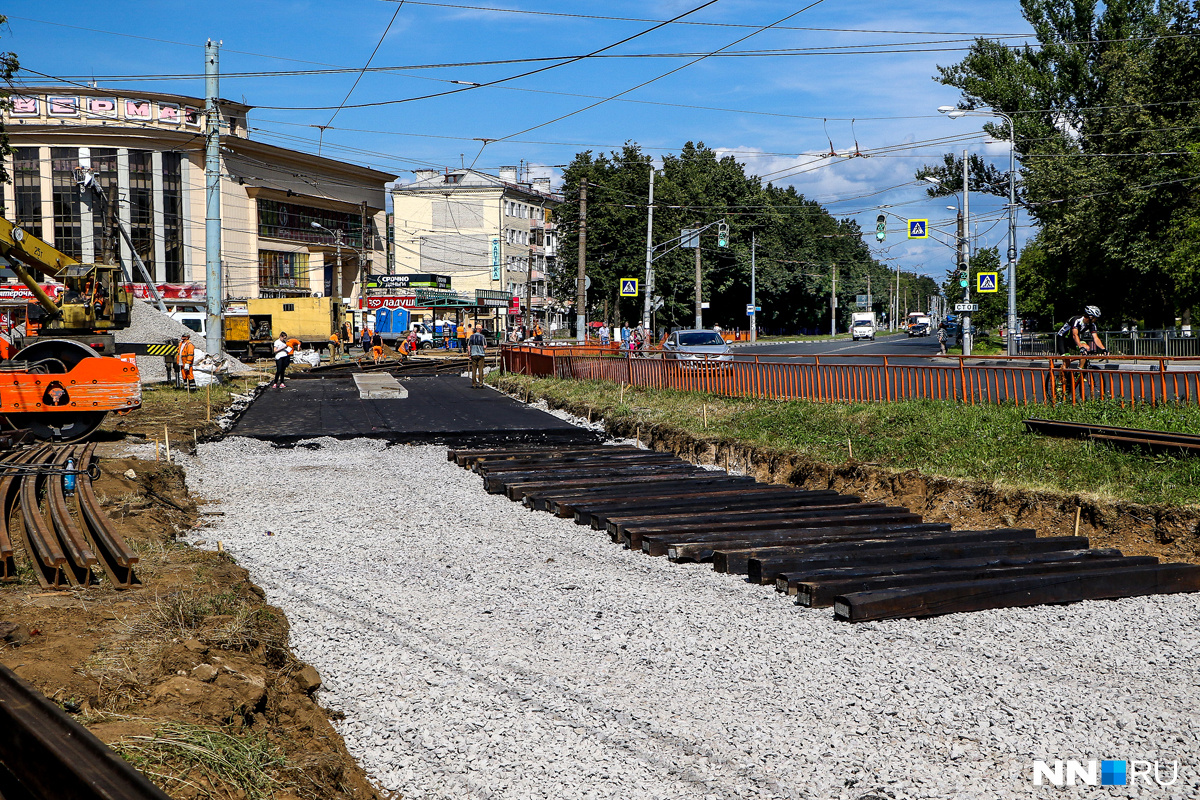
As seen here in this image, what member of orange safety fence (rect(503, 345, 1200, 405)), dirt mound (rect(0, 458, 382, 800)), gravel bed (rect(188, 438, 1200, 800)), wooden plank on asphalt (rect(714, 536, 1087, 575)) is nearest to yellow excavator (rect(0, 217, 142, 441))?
gravel bed (rect(188, 438, 1200, 800))

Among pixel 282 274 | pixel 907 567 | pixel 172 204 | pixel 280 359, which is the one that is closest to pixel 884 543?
pixel 907 567

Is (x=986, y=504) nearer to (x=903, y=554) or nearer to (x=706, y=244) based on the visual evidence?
(x=903, y=554)

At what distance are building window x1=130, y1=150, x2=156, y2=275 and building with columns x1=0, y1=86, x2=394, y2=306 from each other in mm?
64

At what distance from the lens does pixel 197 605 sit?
293 inches

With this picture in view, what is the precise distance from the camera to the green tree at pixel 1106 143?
4153cm

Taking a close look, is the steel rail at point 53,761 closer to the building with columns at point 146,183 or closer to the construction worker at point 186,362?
the construction worker at point 186,362

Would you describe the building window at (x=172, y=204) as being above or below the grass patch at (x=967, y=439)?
above

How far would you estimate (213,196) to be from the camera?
2852 centimetres

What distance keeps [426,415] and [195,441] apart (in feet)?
20.6

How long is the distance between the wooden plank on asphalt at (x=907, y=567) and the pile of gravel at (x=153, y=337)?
27458 mm

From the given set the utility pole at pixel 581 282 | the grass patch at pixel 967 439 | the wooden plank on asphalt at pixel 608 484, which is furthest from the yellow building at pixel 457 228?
the wooden plank on asphalt at pixel 608 484

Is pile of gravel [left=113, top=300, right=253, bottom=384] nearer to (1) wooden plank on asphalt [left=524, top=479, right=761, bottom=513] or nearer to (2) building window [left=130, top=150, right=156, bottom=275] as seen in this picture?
(1) wooden plank on asphalt [left=524, top=479, right=761, bottom=513]

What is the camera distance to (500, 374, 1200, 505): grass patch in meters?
12.5

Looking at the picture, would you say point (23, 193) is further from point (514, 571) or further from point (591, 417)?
point (514, 571)
